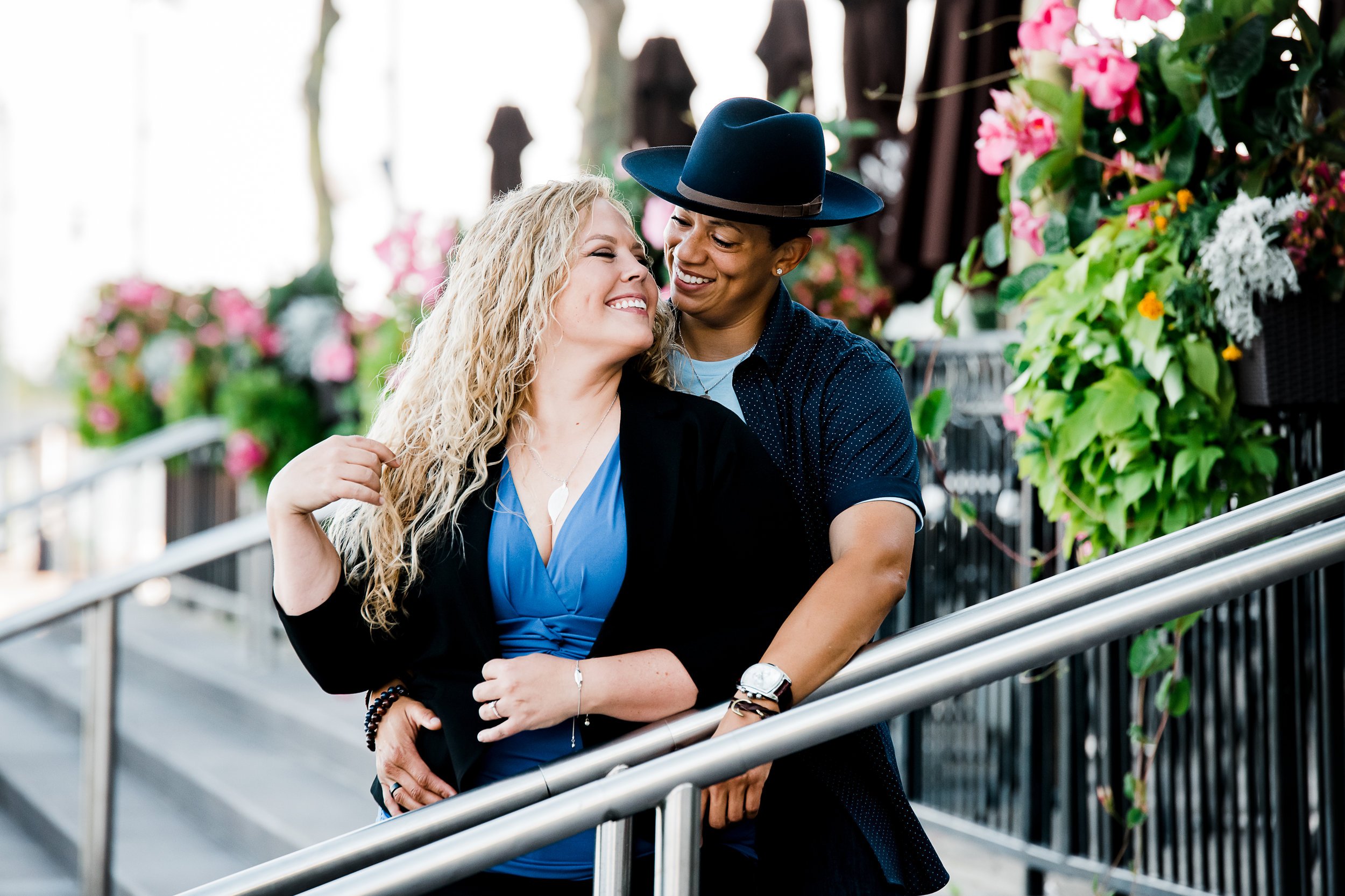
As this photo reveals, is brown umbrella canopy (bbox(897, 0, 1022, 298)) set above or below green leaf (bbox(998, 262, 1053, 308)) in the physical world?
above

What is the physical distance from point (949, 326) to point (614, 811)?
5.41 ft

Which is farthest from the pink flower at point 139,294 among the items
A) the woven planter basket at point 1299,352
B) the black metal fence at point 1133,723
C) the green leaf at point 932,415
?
the woven planter basket at point 1299,352

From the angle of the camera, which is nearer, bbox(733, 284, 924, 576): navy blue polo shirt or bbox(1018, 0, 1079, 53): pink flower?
bbox(733, 284, 924, 576): navy blue polo shirt

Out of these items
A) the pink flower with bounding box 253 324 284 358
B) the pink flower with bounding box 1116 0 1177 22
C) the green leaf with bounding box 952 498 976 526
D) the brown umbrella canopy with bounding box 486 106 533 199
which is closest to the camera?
the pink flower with bounding box 1116 0 1177 22

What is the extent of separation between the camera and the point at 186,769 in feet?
13.5

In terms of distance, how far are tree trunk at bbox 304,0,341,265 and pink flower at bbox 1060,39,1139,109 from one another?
749 cm

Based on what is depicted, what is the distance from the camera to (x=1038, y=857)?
2.98 meters

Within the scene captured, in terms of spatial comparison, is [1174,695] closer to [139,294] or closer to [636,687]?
[636,687]

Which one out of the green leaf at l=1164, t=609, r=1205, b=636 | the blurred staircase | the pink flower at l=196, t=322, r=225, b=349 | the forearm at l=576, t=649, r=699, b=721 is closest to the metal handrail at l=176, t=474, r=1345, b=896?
the forearm at l=576, t=649, r=699, b=721

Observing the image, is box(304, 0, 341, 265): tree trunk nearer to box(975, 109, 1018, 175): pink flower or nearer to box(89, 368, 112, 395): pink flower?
box(89, 368, 112, 395): pink flower

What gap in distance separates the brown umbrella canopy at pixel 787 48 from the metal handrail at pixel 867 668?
4206mm

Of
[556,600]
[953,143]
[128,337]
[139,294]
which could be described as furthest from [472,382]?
[139,294]

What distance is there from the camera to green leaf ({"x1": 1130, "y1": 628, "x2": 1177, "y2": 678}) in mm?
2270

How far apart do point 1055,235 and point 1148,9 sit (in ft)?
1.46
